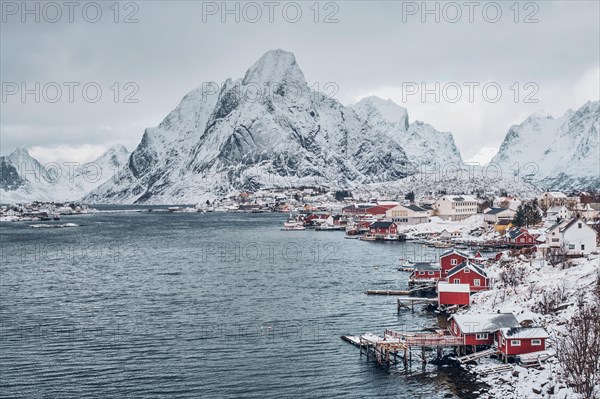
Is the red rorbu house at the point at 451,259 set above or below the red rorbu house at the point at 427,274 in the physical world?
above

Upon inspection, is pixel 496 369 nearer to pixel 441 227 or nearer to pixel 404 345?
pixel 404 345

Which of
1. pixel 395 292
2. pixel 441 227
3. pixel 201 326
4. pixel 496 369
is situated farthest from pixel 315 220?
pixel 496 369

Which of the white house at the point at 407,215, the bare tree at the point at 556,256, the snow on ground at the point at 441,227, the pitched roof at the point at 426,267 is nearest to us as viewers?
the bare tree at the point at 556,256

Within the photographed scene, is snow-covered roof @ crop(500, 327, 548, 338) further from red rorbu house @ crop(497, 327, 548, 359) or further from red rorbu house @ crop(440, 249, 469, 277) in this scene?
red rorbu house @ crop(440, 249, 469, 277)

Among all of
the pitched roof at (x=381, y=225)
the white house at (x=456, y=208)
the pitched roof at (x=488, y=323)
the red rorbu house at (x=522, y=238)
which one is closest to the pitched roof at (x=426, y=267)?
the pitched roof at (x=488, y=323)

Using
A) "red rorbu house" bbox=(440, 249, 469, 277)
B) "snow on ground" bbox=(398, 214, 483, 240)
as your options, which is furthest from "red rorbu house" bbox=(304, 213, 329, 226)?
"red rorbu house" bbox=(440, 249, 469, 277)

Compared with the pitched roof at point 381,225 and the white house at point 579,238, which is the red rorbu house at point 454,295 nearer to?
the white house at point 579,238
